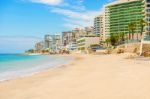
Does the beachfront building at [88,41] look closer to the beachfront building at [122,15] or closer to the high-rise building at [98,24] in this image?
the beachfront building at [122,15]

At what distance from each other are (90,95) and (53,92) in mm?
1801

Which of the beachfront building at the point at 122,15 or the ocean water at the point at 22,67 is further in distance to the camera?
the beachfront building at the point at 122,15

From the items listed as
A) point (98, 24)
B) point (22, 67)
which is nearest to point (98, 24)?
point (98, 24)

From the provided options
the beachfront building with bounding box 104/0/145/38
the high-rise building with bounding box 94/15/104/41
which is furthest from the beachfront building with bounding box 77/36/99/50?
the high-rise building with bounding box 94/15/104/41

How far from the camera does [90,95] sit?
11383 millimetres

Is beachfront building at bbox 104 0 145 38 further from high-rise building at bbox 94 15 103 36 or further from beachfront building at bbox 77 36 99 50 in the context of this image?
high-rise building at bbox 94 15 103 36

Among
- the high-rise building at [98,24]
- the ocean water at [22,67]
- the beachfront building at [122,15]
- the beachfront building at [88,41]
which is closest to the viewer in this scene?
the ocean water at [22,67]

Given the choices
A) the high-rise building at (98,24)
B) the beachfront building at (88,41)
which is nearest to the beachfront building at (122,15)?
the beachfront building at (88,41)

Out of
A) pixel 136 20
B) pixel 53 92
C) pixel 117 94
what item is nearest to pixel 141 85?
pixel 117 94

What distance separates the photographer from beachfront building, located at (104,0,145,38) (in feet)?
449

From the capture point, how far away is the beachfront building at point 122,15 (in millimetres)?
136837

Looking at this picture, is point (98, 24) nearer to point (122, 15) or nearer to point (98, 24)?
point (98, 24)

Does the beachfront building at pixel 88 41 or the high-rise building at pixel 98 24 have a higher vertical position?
the high-rise building at pixel 98 24

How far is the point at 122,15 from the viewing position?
14438 cm
